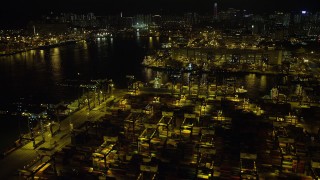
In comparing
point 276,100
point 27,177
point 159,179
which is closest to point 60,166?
point 27,177

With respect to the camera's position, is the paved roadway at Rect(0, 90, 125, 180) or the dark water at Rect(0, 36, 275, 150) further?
the dark water at Rect(0, 36, 275, 150)

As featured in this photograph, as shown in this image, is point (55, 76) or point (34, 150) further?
point (55, 76)

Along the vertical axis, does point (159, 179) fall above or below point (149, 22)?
below

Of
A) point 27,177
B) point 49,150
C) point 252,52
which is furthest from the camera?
point 252,52

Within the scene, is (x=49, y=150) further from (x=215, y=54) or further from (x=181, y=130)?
(x=215, y=54)

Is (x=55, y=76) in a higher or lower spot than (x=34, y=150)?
higher
